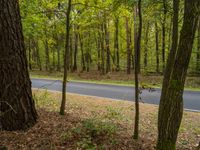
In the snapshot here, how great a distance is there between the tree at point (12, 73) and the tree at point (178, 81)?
9.98ft

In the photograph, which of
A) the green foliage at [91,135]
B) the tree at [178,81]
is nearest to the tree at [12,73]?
the green foliage at [91,135]

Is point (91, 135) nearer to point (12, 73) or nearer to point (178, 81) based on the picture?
point (12, 73)

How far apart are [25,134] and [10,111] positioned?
0.60 m

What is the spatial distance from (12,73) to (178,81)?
3423 millimetres

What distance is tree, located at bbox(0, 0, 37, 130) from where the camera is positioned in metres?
5.32

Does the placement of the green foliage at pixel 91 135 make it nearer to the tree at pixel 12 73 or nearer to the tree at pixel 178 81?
the tree at pixel 12 73

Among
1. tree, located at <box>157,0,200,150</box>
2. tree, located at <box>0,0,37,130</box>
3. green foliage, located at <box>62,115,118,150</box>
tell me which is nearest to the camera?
tree, located at <box>157,0,200,150</box>

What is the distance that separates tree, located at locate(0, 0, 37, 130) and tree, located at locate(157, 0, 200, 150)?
9.98 feet

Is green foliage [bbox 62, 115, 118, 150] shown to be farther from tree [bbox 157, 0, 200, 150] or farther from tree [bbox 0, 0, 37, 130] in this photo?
tree [bbox 157, 0, 200, 150]

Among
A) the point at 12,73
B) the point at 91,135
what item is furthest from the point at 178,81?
the point at 12,73

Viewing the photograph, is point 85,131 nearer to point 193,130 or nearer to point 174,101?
point 174,101

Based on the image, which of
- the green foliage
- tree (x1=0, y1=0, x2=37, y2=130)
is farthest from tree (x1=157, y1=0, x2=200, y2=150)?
tree (x1=0, y1=0, x2=37, y2=130)

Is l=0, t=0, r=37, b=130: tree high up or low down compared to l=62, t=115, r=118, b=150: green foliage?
up

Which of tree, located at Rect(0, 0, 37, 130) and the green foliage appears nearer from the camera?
the green foliage
